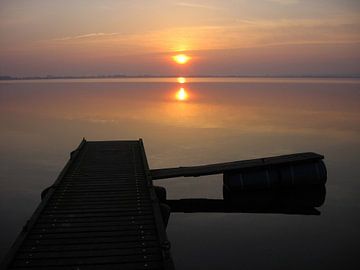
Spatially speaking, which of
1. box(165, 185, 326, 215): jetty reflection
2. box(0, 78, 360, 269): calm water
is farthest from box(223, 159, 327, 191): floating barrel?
box(0, 78, 360, 269): calm water

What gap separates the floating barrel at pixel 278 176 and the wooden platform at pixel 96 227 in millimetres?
5748

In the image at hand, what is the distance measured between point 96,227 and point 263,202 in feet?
37.6

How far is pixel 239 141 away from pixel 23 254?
95.1 ft

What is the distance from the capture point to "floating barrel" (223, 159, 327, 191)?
21.3 m

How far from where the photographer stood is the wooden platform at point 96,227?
9461 mm

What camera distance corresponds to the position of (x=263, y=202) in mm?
20484

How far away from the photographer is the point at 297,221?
17766 millimetres

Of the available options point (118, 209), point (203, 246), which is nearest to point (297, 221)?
point (203, 246)

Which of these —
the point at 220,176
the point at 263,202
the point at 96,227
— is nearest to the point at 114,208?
A: the point at 96,227

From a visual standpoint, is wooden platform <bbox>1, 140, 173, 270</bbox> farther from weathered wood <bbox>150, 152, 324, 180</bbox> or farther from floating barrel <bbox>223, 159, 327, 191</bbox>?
floating barrel <bbox>223, 159, 327, 191</bbox>

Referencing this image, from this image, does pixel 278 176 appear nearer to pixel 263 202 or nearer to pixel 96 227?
pixel 263 202

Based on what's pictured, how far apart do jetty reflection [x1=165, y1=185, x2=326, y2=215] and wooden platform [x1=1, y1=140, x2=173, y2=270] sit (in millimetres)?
3387

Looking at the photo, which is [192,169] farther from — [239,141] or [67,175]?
[239,141]

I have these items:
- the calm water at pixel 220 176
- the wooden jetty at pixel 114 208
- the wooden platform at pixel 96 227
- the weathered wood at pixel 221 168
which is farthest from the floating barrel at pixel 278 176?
the wooden platform at pixel 96 227
